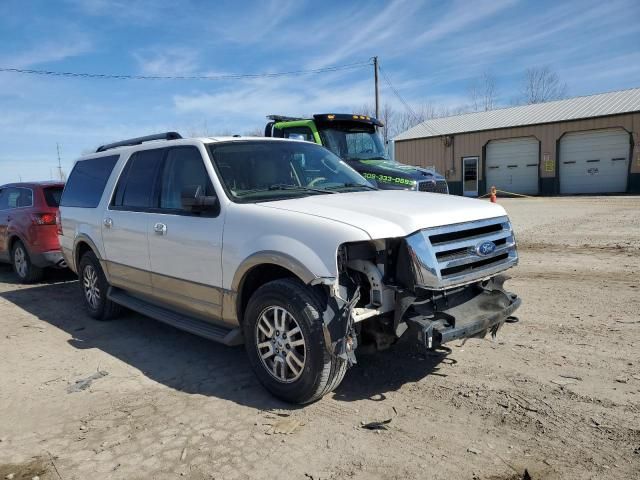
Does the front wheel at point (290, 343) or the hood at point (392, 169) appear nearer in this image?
the front wheel at point (290, 343)

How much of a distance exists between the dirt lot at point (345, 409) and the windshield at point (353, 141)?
5312 millimetres

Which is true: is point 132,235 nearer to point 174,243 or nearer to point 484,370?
point 174,243

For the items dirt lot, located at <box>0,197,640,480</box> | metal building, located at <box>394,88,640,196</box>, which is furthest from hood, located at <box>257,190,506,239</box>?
metal building, located at <box>394,88,640,196</box>

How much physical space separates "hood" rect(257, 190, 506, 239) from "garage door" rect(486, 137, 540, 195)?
2772cm

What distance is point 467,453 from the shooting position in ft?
9.79

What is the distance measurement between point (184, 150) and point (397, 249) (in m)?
2.38

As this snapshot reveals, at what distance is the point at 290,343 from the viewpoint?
11.8 feet

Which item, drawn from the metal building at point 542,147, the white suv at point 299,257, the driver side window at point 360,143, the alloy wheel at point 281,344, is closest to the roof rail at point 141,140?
the white suv at point 299,257

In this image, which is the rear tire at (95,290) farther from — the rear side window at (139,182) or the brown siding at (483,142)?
the brown siding at (483,142)

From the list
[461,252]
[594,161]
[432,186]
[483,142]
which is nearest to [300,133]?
[432,186]

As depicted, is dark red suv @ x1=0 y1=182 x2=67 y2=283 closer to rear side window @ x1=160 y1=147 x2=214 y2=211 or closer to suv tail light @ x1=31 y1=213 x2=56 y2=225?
suv tail light @ x1=31 y1=213 x2=56 y2=225

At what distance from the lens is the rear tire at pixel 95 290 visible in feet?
19.7

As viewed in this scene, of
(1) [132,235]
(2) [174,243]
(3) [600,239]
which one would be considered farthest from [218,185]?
(3) [600,239]

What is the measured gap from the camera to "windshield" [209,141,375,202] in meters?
4.28
